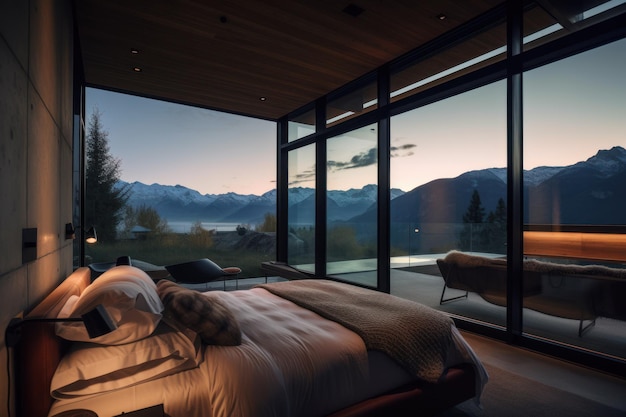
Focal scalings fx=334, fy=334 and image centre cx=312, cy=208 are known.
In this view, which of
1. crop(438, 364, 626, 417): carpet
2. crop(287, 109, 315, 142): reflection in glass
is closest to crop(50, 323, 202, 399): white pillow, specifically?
crop(438, 364, 626, 417): carpet

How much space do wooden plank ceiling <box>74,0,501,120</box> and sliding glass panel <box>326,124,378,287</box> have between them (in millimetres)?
1033

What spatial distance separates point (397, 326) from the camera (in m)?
2.07

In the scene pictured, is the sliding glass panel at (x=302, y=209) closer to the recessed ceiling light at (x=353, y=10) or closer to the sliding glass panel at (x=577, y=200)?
the recessed ceiling light at (x=353, y=10)

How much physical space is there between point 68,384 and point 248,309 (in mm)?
1222

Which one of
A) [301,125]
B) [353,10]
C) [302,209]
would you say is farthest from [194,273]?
[353,10]

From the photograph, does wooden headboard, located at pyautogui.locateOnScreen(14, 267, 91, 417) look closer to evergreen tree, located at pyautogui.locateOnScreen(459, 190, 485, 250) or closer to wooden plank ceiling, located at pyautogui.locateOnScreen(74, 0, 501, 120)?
wooden plank ceiling, located at pyautogui.locateOnScreen(74, 0, 501, 120)

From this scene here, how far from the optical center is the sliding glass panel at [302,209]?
21.5ft

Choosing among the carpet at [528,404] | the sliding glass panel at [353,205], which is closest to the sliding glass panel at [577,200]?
the carpet at [528,404]

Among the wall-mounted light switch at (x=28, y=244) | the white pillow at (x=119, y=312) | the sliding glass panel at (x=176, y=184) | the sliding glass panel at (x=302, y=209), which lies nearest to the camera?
the wall-mounted light switch at (x=28, y=244)

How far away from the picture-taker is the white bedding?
4.77ft

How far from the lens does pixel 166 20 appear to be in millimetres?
3652

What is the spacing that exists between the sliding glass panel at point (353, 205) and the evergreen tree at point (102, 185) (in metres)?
4.05

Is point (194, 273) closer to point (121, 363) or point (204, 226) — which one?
point (204, 226)

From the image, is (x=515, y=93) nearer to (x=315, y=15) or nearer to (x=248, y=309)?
(x=315, y=15)
